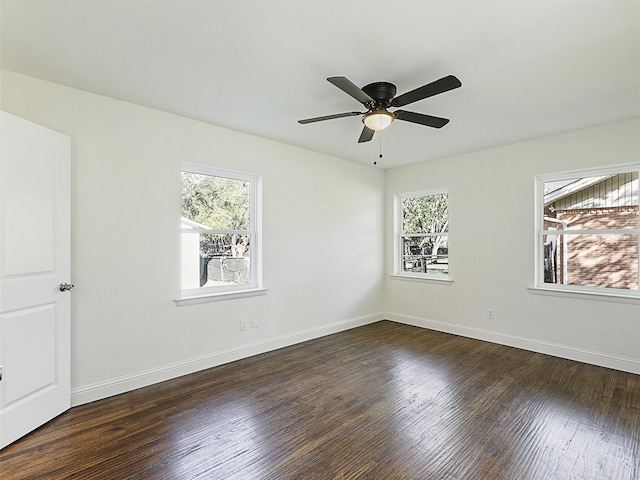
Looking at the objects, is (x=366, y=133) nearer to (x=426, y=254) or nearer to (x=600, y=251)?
(x=426, y=254)

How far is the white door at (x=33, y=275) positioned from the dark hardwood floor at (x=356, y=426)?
22 cm

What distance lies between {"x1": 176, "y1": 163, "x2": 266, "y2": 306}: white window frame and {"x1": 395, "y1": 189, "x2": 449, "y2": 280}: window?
2.54 meters

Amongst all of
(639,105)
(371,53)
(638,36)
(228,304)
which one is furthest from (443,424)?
(639,105)

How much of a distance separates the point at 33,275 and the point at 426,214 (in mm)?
4661

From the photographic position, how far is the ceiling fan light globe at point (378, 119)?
249cm

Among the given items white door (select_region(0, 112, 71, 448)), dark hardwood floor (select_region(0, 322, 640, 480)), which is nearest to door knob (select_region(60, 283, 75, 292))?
white door (select_region(0, 112, 71, 448))

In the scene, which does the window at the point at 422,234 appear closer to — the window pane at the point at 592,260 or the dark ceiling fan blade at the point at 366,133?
the window pane at the point at 592,260

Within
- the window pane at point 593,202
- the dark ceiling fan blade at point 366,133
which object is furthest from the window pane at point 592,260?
the dark ceiling fan blade at point 366,133

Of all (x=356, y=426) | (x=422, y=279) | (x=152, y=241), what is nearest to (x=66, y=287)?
(x=152, y=241)

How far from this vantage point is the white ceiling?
5.84 feet

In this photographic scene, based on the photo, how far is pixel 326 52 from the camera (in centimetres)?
215

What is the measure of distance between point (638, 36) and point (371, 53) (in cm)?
161

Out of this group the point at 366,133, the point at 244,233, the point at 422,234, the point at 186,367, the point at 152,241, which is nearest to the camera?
the point at 366,133

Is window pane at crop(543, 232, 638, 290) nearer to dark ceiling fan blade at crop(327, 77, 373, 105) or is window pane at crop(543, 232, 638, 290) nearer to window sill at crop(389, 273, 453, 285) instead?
window sill at crop(389, 273, 453, 285)
